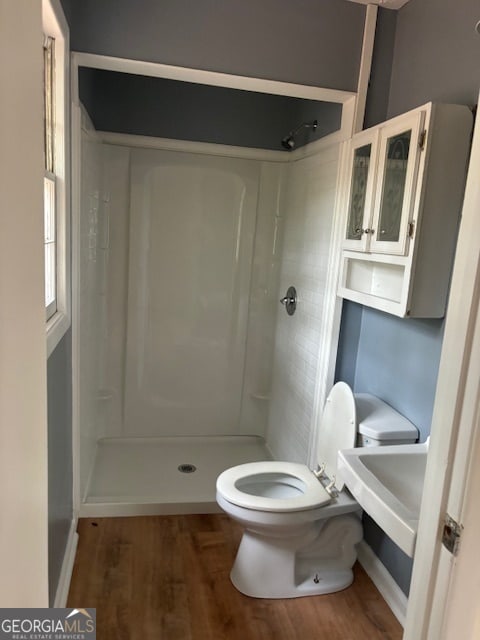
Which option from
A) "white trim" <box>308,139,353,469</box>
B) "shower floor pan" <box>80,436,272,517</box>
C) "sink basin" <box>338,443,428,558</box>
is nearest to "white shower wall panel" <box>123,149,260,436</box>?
"shower floor pan" <box>80,436,272,517</box>

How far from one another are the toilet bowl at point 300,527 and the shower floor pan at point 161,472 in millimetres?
602

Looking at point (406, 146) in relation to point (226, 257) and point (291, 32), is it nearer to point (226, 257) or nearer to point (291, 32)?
point (291, 32)

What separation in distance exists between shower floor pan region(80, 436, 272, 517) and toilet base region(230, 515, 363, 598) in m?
0.60

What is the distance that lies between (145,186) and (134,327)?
35.0 inches

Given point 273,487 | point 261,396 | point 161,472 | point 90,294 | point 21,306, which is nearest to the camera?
point 21,306

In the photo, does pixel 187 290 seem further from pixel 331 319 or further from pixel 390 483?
pixel 390 483

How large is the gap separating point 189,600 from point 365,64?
2344 millimetres

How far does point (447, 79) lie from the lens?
69.6 inches

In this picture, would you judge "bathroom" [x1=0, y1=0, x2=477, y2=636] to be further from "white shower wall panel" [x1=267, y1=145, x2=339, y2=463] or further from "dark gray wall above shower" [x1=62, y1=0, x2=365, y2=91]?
"white shower wall panel" [x1=267, y1=145, x2=339, y2=463]

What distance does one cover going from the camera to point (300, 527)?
1944 millimetres

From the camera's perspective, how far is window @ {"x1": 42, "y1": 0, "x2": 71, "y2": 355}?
174 centimetres

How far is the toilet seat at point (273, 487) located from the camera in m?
1.91

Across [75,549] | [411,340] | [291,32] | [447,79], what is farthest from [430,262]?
[75,549]

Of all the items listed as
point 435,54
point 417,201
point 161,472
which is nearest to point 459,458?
point 417,201
